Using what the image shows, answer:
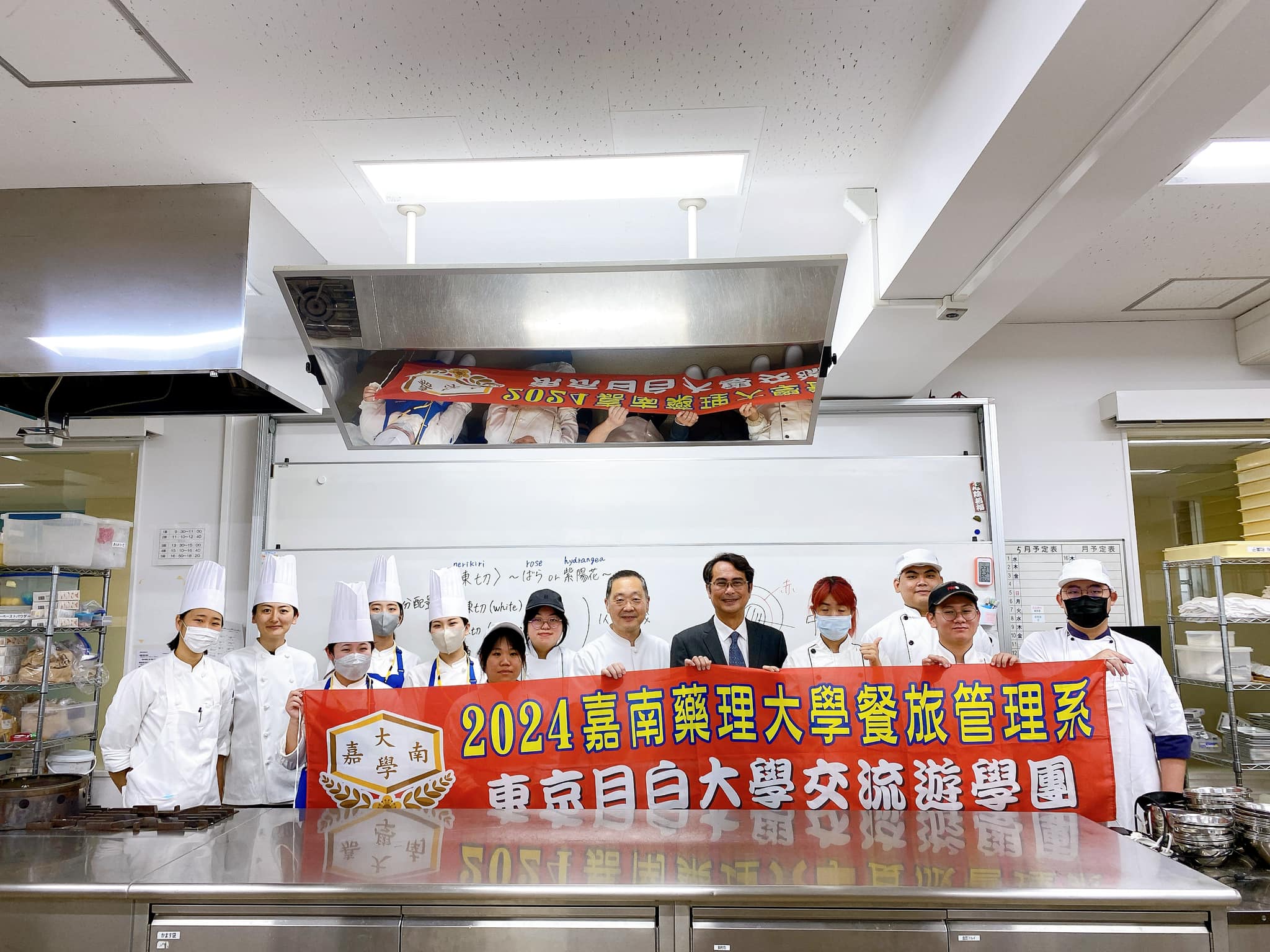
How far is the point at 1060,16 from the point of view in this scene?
1.62 meters

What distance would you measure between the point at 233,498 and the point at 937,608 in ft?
11.6

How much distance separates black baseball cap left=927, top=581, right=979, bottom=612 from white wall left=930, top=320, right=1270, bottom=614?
128cm

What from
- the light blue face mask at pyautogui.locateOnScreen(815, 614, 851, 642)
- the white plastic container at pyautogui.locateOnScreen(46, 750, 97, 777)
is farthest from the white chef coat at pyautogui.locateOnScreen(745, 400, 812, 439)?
the white plastic container at pyautogui.locateOnScreen(46, 750, 97, 777)

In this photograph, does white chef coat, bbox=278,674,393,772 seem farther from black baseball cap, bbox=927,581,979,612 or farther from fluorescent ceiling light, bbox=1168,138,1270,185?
fluorescent ceiling light, bbox=1168,138,1270,185

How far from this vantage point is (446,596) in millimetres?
3943

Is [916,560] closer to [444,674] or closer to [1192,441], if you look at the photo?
[1192,441]

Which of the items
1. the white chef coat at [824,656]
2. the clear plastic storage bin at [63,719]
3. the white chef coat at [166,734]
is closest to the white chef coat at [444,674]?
the white chef coat at [166,734]

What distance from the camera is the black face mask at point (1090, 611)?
3.47 m

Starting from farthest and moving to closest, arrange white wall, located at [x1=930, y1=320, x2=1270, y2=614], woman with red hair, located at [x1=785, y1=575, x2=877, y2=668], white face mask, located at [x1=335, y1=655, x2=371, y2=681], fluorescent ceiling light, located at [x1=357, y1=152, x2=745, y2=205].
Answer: white wall, located at [x1=930, y1=320, x2=1270, y2=614] < woman with red hair, located at [x1=785, y1=575, x2=877, y2=668] < white face mask, located at [x1=335, y1=655, x2=371, y2=681] < fluorescent ceiling light, located at [x1=357, y1=152, x2=745, y2=205]

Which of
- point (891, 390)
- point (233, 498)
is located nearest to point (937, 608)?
point (891, 390)

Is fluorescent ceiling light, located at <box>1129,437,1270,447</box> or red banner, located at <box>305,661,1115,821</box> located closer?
red banner, located at <box>305,661,1115,821</box>

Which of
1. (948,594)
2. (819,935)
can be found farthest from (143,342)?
(948,594)

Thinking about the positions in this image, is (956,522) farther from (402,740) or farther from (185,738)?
(185,738)

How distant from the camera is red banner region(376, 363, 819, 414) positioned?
2898mm
